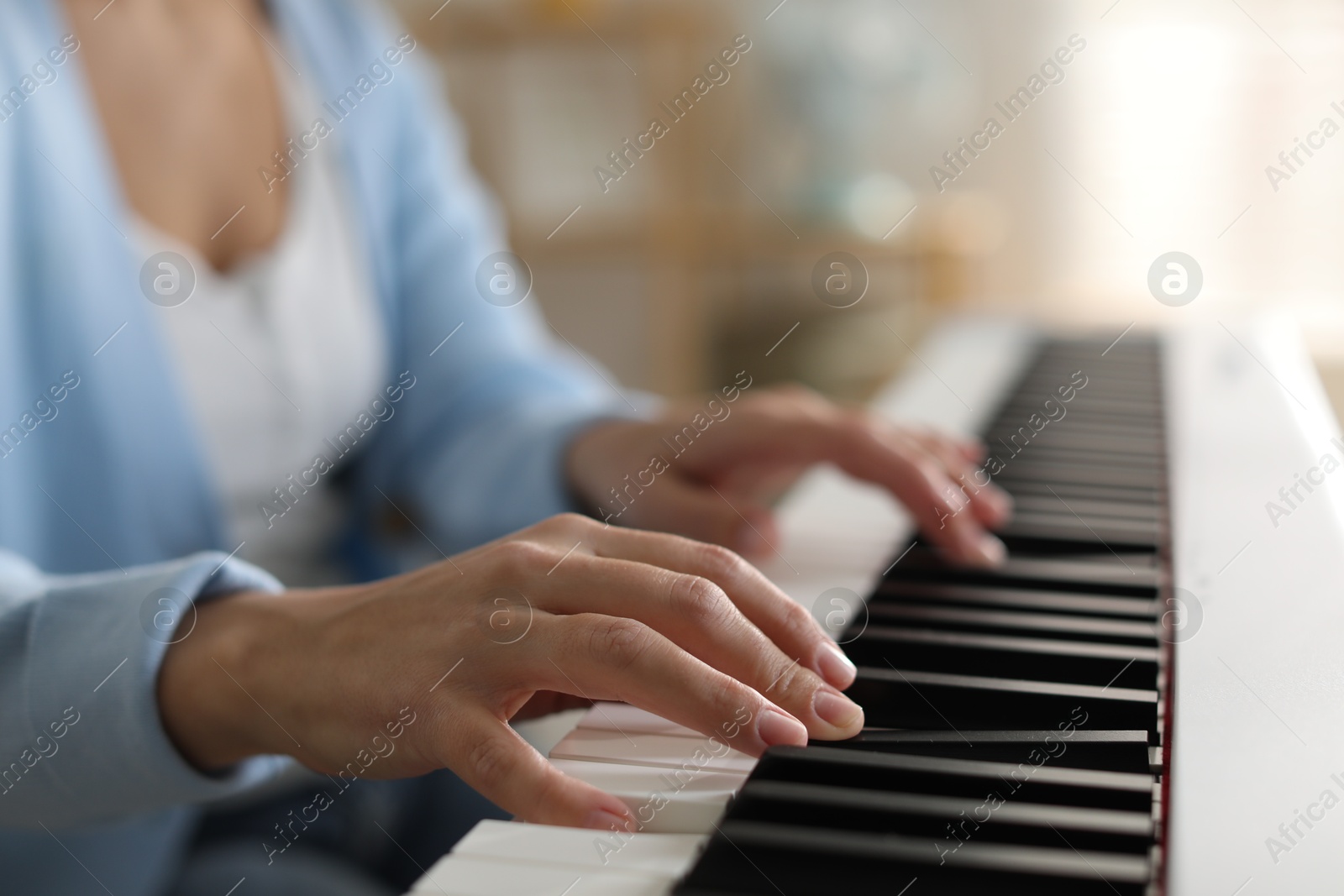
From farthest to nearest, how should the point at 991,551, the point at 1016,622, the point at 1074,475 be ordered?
1. the point at 1074,475
2. the point at 991,551
3. the point at 1016,622

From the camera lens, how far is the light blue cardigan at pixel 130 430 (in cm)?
48

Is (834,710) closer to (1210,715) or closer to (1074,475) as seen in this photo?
(1210,715)

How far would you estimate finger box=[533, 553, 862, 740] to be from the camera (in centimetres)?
41

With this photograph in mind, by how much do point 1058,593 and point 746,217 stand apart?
246cm

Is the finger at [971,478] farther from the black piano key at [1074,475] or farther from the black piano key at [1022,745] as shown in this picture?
the black piano key at [1022,745]

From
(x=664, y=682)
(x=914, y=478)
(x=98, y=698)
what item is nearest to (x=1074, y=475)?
(x=914, y=478)

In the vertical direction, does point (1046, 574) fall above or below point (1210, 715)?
above

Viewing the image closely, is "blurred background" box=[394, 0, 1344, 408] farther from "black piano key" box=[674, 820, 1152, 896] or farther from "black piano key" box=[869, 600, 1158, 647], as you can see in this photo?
"black piano key" box=[674, 820, 1152, 896]

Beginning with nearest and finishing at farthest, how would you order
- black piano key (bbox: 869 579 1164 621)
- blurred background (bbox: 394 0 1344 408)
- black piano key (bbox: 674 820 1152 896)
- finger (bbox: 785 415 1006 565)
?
black piano key (bbox: 674 820 1152 896)
black piano key (bbox: 869 579 1164 621)
finger (bbox: 785 415 1006 565)
blurred background (bbox: 394 0 1344 408)

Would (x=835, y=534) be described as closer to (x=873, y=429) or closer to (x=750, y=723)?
(x=873, y=429)

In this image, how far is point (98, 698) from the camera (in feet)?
1.51

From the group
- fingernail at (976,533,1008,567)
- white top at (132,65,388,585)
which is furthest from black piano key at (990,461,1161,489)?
white top at (132,65,388,585)

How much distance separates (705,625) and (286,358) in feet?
2.15

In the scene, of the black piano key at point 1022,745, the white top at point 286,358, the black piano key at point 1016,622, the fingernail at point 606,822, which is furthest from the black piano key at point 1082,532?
the white top at point 286,358
